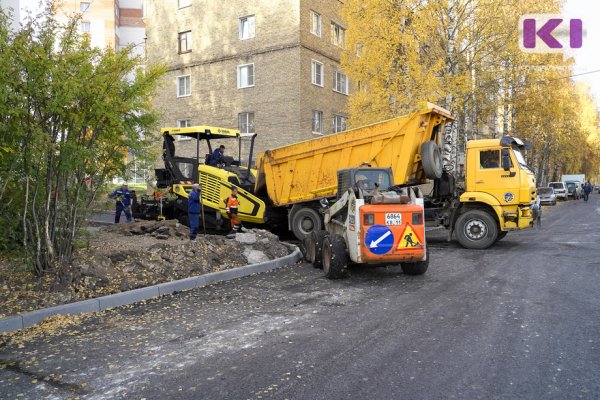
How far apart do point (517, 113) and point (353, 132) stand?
1942 cm

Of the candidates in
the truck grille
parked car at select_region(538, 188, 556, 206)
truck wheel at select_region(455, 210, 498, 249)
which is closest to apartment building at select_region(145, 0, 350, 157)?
the truck grille

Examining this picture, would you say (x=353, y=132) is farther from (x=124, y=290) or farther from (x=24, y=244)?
(x=24, y=244)

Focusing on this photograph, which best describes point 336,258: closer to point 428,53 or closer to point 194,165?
point 194,165

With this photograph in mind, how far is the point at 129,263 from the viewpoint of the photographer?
8031 millimetres

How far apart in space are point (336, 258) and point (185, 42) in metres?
25.0

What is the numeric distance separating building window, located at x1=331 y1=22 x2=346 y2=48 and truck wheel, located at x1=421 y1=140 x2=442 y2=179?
703 inches

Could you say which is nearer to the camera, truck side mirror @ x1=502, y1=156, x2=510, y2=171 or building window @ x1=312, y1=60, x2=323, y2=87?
truck side mirror @ x1=502, y1=156, x2=510, y2=171

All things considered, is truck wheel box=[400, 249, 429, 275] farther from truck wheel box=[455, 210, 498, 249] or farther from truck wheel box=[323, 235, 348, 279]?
truck wheel box=[455, 210, 498, 249]

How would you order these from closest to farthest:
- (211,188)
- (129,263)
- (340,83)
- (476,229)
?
(129,263), (476,229), (211,188), (340,83)

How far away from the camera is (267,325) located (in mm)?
5691

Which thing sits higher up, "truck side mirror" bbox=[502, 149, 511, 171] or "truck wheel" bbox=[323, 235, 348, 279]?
"truck side mirror" bbox=[502, 149, 511, 171]

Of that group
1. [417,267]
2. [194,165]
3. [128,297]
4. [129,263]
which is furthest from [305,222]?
[128,297]

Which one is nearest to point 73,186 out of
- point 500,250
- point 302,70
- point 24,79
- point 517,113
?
point 24,79

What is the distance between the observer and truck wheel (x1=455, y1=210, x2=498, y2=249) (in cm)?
1209
